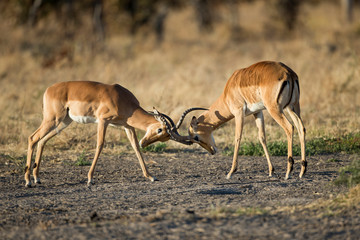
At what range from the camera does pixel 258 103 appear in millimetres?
8109

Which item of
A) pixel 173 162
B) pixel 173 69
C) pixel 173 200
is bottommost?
pixel 173 200

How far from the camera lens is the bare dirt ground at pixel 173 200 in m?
5.14

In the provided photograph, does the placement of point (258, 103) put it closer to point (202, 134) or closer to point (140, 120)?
point (202, 134)

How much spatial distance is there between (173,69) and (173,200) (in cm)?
1276

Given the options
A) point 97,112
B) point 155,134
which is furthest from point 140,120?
point 97,112

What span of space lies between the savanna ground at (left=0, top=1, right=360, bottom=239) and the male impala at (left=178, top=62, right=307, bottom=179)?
1.89ft

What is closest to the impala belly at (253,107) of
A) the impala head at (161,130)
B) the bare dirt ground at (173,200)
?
the bare dirt ground at (173,200)

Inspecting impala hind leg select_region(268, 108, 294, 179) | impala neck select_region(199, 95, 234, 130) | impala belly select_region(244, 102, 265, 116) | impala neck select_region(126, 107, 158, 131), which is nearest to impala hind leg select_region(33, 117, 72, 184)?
impala neck select_region(126, 107, 158, 131)

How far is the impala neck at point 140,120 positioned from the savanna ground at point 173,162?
33.4 inches

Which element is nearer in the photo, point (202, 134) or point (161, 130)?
point (161, 130)

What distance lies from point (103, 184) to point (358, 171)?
358 centimetres

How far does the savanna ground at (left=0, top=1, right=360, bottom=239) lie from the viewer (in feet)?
17.7

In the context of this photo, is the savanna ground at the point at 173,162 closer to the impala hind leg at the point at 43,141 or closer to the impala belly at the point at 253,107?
the impala hind leg at the point at 43,141

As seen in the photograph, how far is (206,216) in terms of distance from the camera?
221 inches
